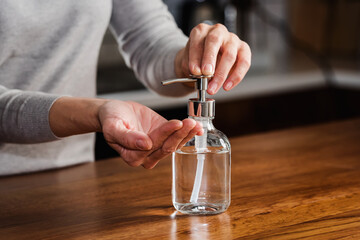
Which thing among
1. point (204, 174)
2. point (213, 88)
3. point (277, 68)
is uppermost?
point (213, 88)

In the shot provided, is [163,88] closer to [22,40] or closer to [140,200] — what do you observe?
[22,40]

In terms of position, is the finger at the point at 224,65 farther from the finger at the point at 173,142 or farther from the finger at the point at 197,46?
the finger at the point at 173,142

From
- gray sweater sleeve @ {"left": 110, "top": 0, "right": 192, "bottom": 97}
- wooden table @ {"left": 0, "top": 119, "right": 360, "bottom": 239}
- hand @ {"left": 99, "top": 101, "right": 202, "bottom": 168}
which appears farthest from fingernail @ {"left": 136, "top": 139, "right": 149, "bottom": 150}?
gray sweater sleeve @ {"left": 110, "top": 0, "right": 192, "bottom": 97}

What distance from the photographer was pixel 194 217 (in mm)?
648

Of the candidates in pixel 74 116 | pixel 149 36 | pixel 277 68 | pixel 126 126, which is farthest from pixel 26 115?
pixel 277 68

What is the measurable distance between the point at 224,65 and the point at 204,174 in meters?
0.16

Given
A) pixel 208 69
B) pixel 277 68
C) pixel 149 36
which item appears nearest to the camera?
pixel 208 69

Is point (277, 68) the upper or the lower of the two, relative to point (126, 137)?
lower

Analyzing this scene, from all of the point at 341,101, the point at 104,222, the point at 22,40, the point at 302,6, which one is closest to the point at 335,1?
the point at 302,6

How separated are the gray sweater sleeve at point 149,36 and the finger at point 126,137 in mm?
407

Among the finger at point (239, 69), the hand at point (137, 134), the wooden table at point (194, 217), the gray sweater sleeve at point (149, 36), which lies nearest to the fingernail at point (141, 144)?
the hand at point (137, 134)

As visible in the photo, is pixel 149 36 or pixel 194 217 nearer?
pixel 194 217

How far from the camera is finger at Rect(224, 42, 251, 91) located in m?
0.75

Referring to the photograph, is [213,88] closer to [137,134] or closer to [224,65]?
[224,65]
